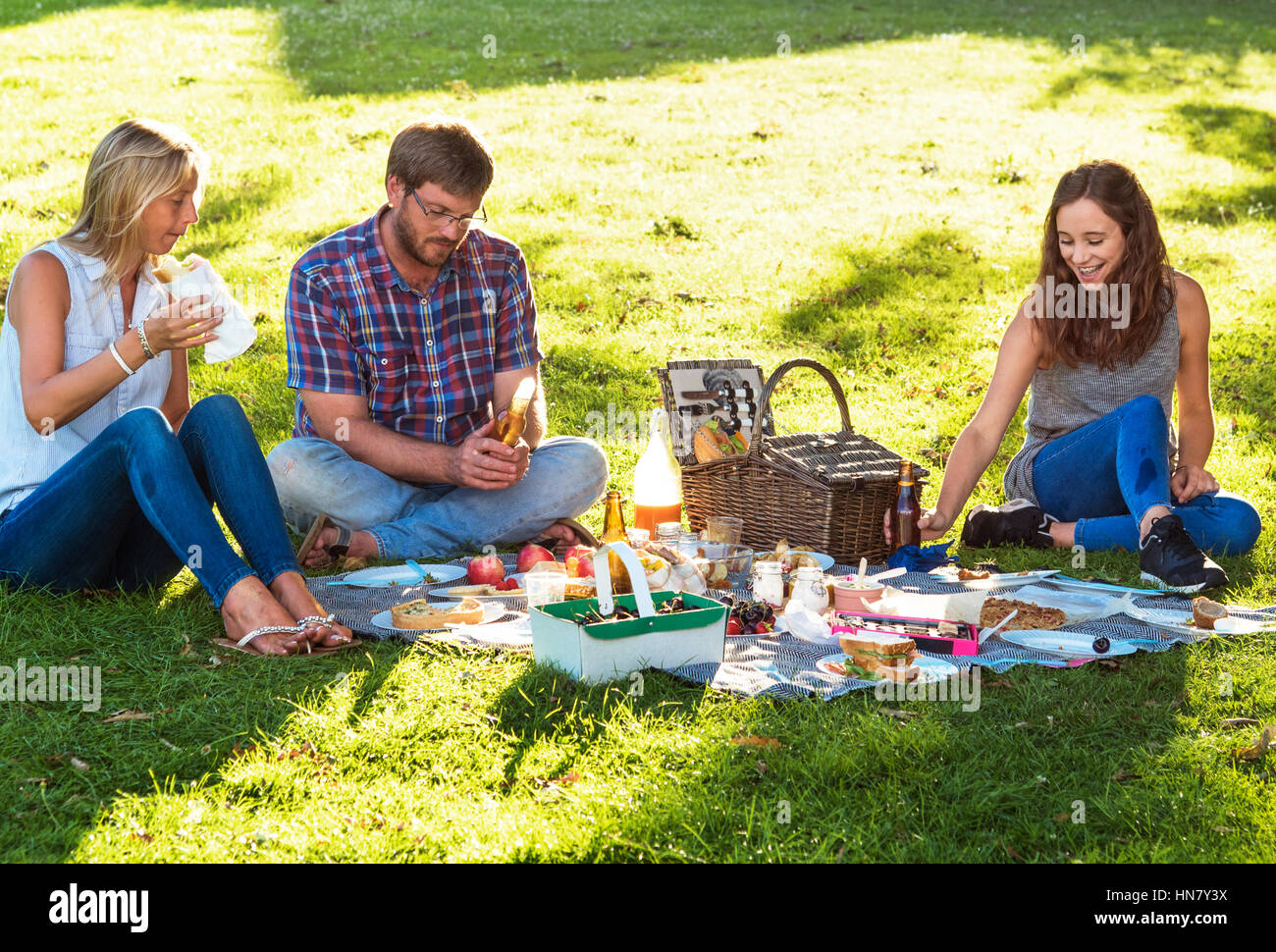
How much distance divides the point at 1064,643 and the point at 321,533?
9.87ft

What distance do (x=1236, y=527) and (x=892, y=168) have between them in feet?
29.0

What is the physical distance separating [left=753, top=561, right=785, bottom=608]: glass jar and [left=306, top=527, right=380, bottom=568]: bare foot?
1.75 metres

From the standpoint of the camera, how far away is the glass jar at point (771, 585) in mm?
4785

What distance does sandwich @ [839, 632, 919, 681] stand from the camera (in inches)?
158

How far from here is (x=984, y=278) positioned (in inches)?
418

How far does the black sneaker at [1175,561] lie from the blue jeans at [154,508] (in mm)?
3268

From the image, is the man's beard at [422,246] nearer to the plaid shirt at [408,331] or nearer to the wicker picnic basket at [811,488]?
the plaid shirt at [408,331]

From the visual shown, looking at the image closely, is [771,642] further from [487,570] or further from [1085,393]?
[1085,393]

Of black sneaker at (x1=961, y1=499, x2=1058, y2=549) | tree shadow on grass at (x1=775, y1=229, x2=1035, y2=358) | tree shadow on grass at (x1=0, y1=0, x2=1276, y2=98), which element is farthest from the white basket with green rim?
tree shadow on grass at (x1=0, y1=0, x2=1276, y2=98)

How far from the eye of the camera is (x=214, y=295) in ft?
15.5

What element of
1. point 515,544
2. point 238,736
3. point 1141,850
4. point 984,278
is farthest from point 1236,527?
point 984,278

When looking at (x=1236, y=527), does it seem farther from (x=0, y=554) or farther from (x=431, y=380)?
(x=0, y=554)

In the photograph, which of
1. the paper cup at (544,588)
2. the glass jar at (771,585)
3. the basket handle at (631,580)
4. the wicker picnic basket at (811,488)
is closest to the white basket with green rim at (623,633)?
the basket handle at (631,580)

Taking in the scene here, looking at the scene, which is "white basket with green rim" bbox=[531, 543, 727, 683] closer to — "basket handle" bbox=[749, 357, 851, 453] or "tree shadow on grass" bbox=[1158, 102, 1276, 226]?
"basket handle" bbox=[749, 357, 851, 453]
